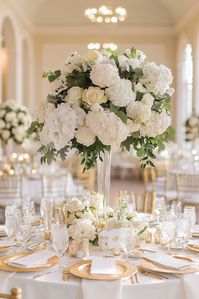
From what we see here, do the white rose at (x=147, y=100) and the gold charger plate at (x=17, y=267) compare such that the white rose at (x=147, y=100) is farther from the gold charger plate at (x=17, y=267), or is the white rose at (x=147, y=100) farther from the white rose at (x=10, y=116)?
the white rose at (x=10, y=116)

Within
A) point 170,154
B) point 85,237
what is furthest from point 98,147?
point 170,154

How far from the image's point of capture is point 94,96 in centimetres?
291

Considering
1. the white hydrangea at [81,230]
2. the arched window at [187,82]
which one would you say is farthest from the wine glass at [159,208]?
the arched window at [187,82]

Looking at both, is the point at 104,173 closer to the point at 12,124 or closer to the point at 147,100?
the point at 147,100

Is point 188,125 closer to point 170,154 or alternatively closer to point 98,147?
point 170,154

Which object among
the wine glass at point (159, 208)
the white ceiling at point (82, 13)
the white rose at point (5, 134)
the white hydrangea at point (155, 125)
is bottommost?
the wine glass at point (159, 208)

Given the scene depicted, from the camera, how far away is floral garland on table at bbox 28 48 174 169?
9.48 ft

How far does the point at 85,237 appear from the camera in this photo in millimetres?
2893

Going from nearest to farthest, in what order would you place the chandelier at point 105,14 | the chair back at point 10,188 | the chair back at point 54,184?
the chair back at point 10,188
the chair back at point 54,184
the chandelier at point 105,14

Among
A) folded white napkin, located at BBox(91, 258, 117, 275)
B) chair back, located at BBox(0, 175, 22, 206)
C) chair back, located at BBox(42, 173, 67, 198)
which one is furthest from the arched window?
folded white napkin, located at BBox(91, 258, 117, 275)

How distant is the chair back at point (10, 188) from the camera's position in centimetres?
684

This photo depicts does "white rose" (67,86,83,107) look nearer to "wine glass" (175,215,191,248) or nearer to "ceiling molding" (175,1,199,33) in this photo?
"wine glass" (175,215,191,248)

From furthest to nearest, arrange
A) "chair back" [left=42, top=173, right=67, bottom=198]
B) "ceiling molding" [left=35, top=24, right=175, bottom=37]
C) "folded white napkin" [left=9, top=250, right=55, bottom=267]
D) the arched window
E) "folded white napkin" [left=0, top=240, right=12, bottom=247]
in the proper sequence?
1. "ceiling molding" [left=35, top=24, right=175, bottom=37]
2. the arched window
3. "chair back" [left=42, top=173, right=67, bottom=198]
4. "folded white napkin" [left=0, top=240, right=12, bottom=247]
5. "folded white napkin" [left=9, top=250, right=55, bottom=267]

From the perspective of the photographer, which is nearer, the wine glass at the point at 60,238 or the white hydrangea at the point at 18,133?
the wine glass at the point at 60,238
